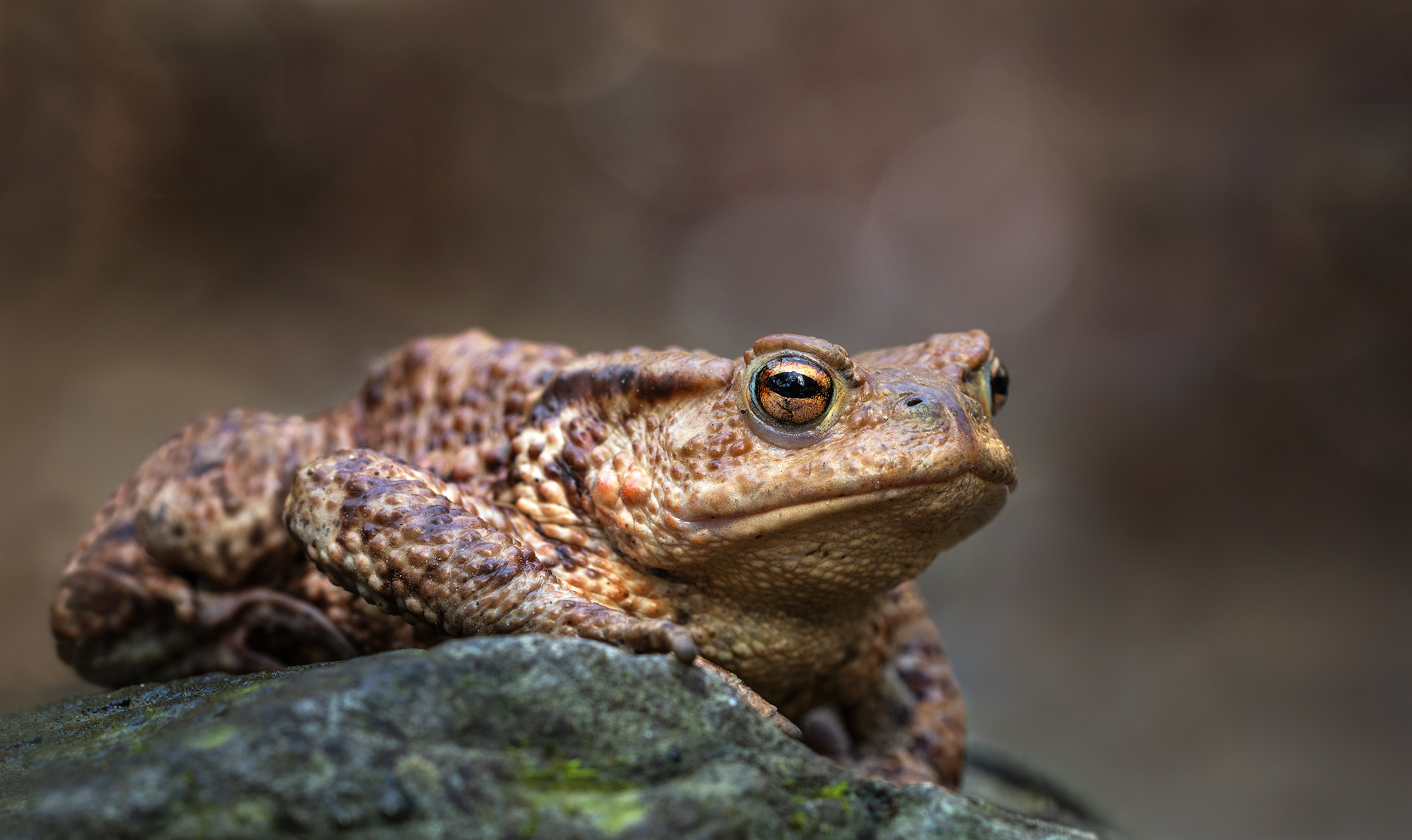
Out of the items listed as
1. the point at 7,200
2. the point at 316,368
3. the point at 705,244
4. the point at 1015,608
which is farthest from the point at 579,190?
the point at 1015,608

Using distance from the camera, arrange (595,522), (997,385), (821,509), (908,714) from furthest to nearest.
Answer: (908,714), (997,385), (595,522), (821,509)

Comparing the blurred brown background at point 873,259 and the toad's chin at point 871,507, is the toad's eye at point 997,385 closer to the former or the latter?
the toad's chin at point 871,507

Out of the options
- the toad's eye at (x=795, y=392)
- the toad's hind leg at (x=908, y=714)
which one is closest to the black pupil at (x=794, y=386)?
the toad's eye at (x=795, y=392)

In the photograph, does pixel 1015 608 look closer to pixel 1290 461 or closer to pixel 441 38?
pixel 1290 461

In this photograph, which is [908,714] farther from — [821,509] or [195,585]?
[195,585]

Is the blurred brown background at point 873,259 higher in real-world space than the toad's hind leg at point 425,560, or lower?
higher

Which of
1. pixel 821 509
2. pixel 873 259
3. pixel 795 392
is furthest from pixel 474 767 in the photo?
pixel 873 259

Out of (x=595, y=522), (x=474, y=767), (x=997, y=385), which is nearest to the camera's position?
(x=474, y=767)
